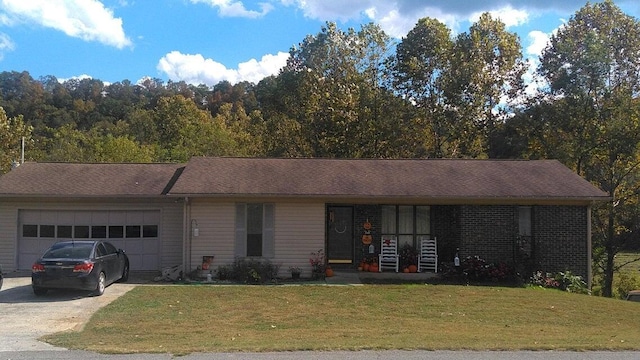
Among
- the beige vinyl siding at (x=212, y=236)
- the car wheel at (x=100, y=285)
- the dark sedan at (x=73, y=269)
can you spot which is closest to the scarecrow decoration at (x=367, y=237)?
the beige vinyl siding at (x=212, y=236)

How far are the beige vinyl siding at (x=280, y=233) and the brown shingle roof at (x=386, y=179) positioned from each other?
2.30 ft

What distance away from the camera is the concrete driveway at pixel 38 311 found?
10289mm

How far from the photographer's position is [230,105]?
69.8 meters

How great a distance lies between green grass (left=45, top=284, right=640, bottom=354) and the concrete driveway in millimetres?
379

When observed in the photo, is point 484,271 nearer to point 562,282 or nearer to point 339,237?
point 562,282

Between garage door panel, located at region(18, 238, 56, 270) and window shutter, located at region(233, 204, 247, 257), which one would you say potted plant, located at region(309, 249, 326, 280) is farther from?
garage door panel, located at region(18, 238, 56, 270)

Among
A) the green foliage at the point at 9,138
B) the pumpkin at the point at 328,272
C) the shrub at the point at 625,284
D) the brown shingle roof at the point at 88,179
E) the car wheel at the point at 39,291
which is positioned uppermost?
the green foliage at the point at 9,138

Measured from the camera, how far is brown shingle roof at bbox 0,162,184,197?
744 inches

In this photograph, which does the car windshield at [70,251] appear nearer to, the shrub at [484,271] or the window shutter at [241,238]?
the window shutter at [241,238]

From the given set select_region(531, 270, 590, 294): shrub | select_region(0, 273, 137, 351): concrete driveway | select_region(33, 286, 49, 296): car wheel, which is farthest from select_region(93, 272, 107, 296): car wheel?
select_region(531, 270, 590, 294): shrub

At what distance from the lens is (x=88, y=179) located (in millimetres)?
20156

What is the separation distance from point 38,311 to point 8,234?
7.59 meters

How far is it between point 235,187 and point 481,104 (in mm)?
19557

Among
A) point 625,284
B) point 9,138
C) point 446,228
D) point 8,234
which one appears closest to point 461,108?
point 625,284
